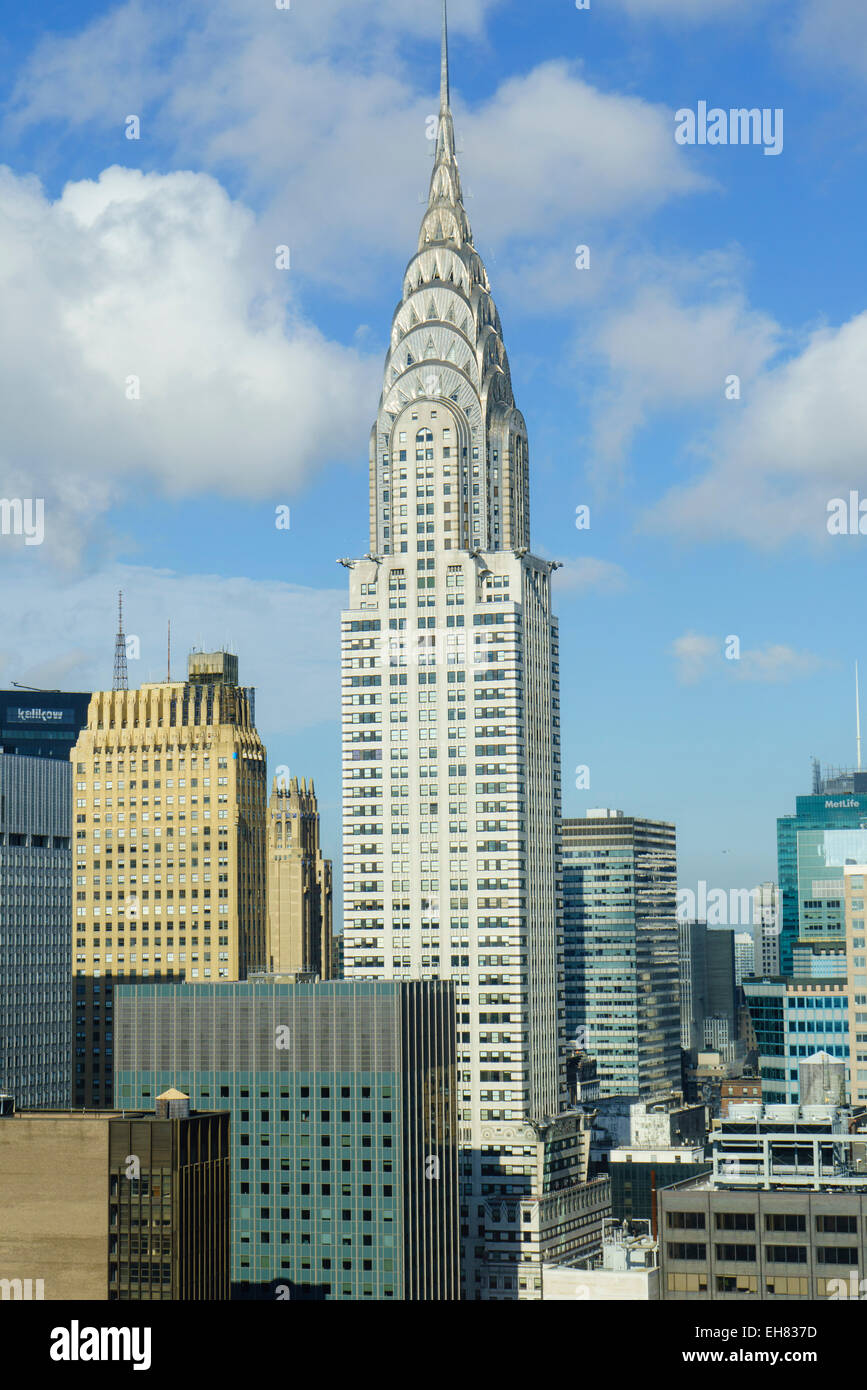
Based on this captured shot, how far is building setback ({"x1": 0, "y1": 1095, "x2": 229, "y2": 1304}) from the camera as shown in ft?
368

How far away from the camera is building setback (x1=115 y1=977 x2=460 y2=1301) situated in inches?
5709

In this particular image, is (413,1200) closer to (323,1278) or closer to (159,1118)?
(323,1278)

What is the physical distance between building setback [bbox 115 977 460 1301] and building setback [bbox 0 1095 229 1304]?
29064 millimetres

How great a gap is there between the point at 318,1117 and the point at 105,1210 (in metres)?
37.0

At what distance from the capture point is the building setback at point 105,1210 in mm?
112062

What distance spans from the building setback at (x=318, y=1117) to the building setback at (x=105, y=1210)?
2906 cm

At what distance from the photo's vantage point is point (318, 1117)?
148m

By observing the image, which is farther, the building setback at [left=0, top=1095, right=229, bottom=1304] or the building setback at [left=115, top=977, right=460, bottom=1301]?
the building setback at [left=115, top=977, right=460, bottom=1301]

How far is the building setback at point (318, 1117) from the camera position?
476 feet

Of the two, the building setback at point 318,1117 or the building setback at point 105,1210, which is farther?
the building setback at point 318,1117
